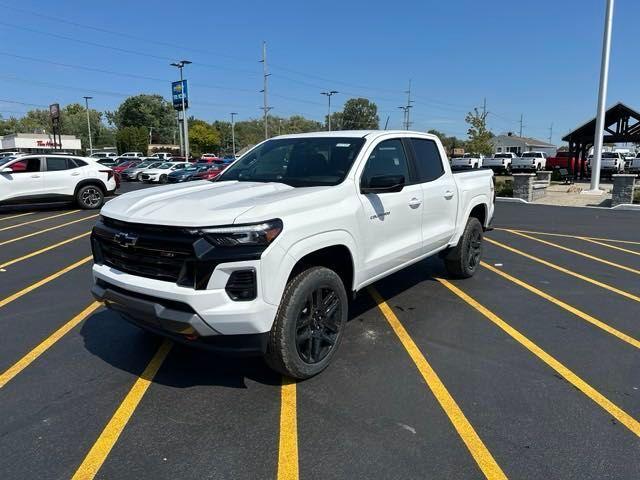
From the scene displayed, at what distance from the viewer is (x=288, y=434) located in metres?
2.93

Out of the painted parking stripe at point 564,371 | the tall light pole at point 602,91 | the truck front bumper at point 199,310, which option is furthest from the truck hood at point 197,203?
the tall light pole at point 602,91

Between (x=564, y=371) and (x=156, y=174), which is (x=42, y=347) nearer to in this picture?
(x=564, y=371)

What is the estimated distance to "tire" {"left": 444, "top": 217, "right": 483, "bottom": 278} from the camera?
598 cm

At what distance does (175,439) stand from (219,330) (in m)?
0.70

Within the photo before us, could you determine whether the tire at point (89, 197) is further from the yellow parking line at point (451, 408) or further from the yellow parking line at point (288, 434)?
the yellow parking line at point (288, 434)

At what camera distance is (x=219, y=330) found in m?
2.92

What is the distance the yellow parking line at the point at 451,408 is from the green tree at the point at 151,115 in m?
111

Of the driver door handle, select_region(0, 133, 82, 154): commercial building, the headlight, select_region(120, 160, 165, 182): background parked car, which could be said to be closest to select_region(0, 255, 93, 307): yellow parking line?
the headlight

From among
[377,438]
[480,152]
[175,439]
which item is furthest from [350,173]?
[480,152]

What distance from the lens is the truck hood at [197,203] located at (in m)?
2.99

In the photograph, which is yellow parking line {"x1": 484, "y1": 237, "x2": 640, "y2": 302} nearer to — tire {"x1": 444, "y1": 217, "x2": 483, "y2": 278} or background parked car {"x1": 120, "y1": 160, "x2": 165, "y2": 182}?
tire {"x1": 444, "y1": 217, "x2": 483, "y2": 278}

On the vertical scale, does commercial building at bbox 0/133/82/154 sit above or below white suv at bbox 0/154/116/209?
above

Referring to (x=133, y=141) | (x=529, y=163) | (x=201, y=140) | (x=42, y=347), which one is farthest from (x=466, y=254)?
(x=201, y=140)

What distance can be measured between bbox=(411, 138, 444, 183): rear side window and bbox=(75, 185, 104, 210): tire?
11.8m
